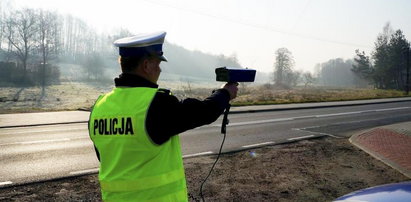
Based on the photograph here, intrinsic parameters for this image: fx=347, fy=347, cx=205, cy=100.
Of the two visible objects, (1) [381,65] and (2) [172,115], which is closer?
(2) [172,115]

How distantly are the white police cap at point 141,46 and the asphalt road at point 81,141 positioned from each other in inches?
215

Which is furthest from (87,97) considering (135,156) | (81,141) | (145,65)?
(135,156)

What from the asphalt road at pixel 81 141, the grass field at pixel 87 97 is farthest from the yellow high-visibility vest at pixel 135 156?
the grass field at pixel 87 97

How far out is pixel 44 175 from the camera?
22.5 feet

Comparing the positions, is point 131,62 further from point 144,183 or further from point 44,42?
point 44,42

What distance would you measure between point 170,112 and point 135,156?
0.32m

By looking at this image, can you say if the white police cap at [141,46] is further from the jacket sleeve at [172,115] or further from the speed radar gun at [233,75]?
the speed radar gun at [233,75]

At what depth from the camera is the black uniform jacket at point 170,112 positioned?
188cm

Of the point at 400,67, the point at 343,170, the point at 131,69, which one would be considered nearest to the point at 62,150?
the point at 343,170

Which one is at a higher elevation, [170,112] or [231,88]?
[231,88]

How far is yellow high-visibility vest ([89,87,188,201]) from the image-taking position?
1908 millimetres

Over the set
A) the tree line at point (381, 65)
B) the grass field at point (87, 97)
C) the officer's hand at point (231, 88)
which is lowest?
the grass field at point (87, 97)

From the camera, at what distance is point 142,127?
188 cm

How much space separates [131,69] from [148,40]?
7.9 inches
